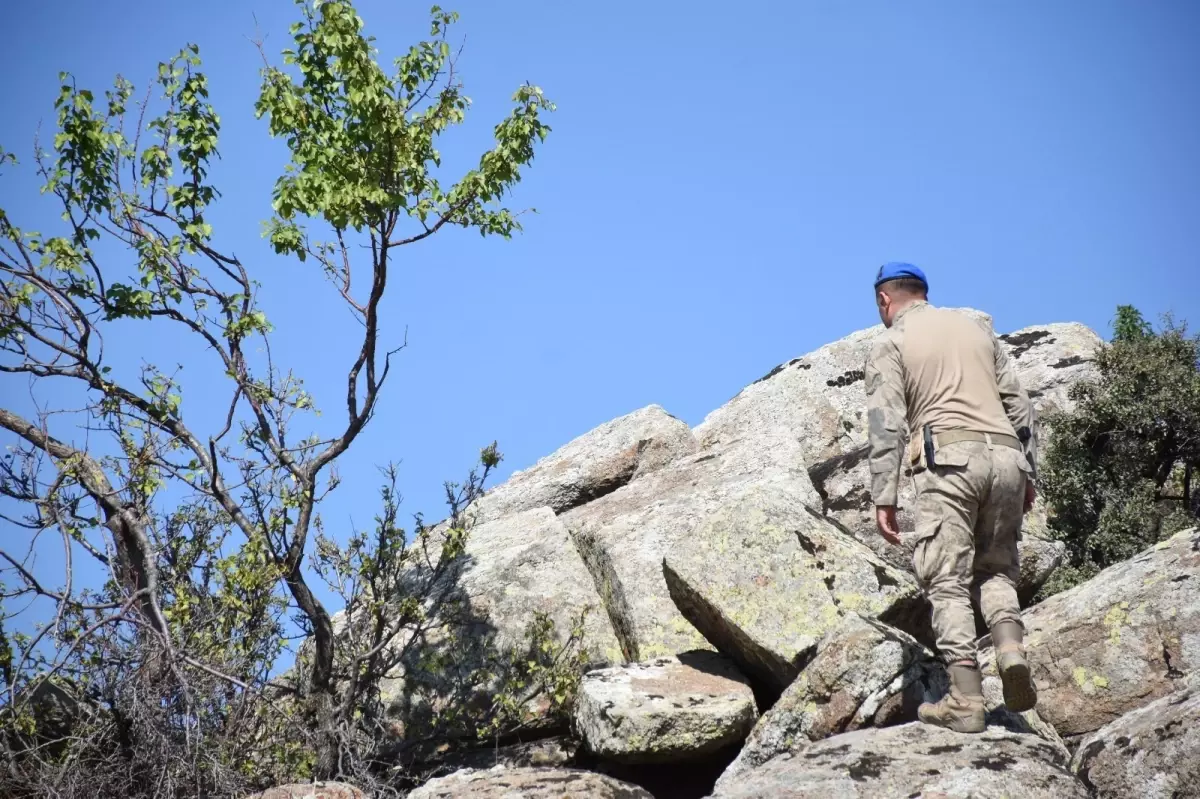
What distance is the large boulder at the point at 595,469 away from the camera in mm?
17250

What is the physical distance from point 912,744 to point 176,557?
Answer: 31.3 ft

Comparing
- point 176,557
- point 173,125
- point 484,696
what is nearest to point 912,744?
point 484,696

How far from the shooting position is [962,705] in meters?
8.15

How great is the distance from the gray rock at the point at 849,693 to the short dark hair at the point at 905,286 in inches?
124

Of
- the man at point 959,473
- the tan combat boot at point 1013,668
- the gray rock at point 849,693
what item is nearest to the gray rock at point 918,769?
the tan combat boot at point 1013,668

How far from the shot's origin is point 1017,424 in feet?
30.5

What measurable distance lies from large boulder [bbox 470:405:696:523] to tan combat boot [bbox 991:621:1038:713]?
9472mm

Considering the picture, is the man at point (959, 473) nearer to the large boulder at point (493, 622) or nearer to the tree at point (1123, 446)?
the large boulder at point (493, 622)

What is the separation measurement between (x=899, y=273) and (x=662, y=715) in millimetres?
4746

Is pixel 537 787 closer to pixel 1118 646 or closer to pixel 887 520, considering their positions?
pixel 887 520

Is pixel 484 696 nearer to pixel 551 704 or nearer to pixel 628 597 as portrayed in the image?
pixel 551 704

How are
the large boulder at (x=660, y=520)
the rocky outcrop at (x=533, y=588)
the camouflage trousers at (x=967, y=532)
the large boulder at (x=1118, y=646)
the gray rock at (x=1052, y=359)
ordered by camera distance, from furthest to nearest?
the gray rock at (x=1052, y=359)
the rocky outcrop at (x=533, y=588)
the large boulder at (x=660, y=520)
the large boulder at (x=1118, y=646)
the camouflage trousers at (x=967, y=532)

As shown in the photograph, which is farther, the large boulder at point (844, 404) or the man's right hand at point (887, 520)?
the large boulder at point (844, 404)

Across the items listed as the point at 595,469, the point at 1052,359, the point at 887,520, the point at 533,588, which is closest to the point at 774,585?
the point at 887,520
